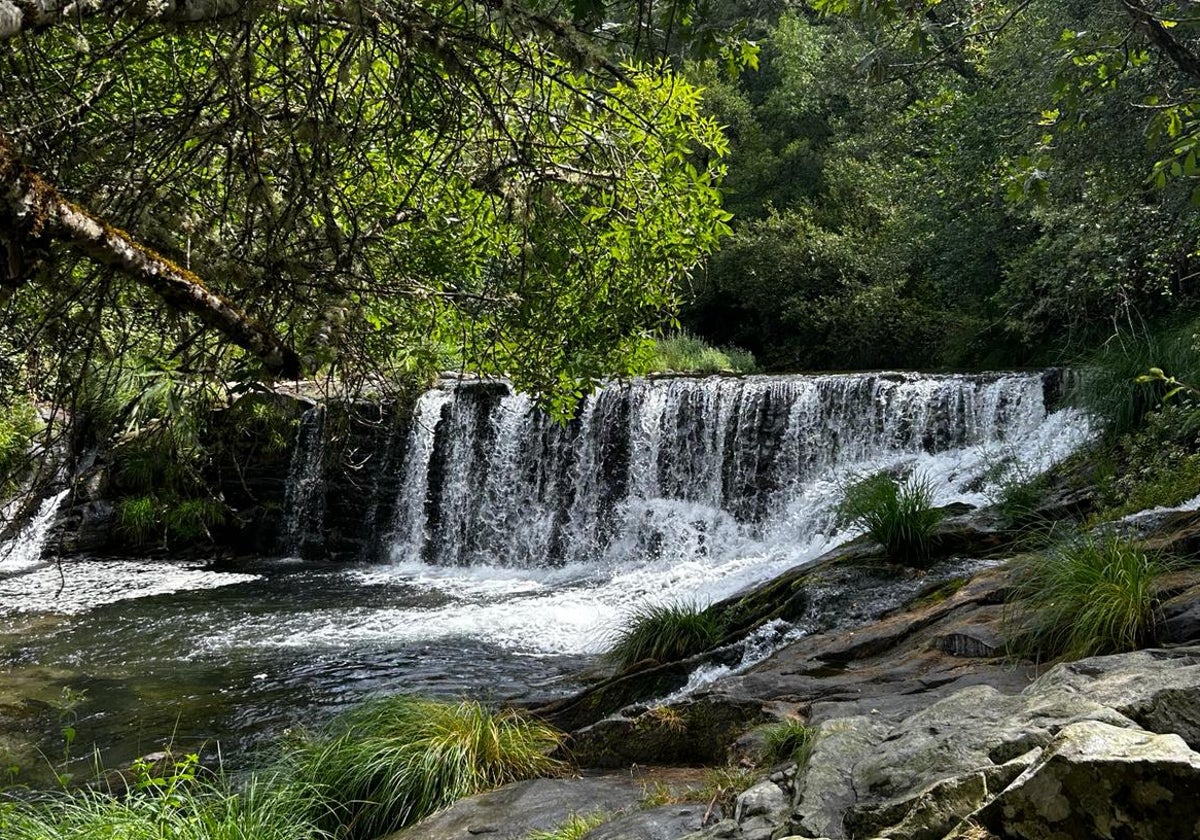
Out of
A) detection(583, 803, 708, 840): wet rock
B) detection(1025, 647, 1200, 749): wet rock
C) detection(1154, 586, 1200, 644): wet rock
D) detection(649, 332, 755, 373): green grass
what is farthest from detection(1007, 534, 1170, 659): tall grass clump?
detection(649, 332, 755, 373): green grass

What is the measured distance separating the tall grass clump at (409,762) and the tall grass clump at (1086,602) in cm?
266

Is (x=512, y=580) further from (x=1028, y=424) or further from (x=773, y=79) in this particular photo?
(x=773, y=79)

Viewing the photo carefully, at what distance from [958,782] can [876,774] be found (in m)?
0.53

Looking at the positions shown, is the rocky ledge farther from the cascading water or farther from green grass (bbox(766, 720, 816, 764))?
the cascading water

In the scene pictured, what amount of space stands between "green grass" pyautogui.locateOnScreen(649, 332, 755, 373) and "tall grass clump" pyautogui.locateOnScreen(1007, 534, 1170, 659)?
47.0ft

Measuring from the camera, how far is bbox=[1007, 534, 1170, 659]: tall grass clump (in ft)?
14.6

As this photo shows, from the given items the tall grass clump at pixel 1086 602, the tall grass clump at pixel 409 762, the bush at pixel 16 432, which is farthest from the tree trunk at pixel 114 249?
the bush at pixel 16 432

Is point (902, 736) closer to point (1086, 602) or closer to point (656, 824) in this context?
point (656, 824)

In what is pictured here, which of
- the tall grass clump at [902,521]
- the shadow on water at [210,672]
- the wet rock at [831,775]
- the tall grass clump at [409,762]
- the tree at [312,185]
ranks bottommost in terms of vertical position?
the shadow on water at [210,672]

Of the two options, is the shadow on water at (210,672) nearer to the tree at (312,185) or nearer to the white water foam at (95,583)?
the white water foam at (95,583)

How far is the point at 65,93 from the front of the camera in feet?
12.0

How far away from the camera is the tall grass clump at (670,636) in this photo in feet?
23.7

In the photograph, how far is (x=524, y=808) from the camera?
13.9 feet

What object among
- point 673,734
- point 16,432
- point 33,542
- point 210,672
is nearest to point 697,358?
point 16,432
